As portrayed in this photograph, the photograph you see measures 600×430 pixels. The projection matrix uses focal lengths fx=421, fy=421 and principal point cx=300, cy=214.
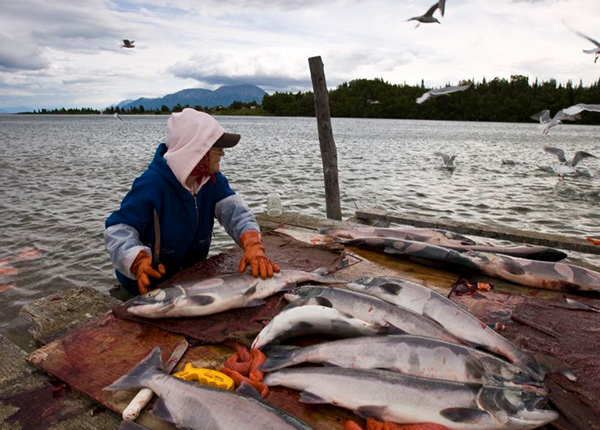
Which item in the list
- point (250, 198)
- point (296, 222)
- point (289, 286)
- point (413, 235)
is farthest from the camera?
point (250, 198)

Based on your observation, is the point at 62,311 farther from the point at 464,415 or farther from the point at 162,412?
the point at 464,415

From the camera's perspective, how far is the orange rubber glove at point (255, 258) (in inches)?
160

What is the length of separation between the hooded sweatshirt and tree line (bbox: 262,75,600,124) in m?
55.6

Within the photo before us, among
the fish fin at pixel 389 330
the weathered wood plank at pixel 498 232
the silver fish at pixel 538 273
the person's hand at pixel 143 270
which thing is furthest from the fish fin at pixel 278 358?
the weathered wood plank at pixel 498 232

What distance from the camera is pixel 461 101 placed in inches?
3964

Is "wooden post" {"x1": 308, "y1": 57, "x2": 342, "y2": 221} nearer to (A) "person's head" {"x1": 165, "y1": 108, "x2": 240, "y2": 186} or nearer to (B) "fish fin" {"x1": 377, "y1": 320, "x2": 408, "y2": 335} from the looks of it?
(A) "person's head" {"x1": 165, "y1": 108, "x2": 240, "y2": 186}

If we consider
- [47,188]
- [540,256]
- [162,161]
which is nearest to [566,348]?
[540,256]

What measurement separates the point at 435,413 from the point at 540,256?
3313 mm

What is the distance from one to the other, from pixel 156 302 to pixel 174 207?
3.55 ft

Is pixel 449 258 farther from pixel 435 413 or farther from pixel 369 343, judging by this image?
pixel 435 413

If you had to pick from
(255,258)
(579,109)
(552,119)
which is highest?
(579,109)

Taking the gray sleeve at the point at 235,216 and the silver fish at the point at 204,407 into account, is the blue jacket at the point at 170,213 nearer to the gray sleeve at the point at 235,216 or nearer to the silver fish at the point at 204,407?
the gray sleeve at the point at 235,216

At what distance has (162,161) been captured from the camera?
13.6ft

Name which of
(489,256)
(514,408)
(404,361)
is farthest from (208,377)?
(489,256)
